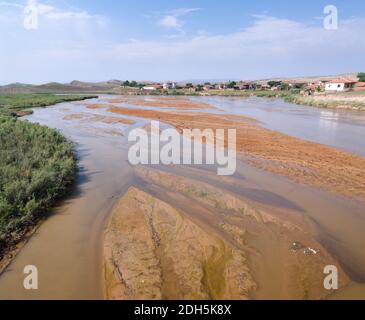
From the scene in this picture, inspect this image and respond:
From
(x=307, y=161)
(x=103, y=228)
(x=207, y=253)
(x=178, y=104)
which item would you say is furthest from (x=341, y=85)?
(x=103, y=228)

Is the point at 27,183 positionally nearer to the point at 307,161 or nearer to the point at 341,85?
the point at 307,161

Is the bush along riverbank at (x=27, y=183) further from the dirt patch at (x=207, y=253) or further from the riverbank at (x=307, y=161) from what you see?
the riverbank at (x=307, y=161)

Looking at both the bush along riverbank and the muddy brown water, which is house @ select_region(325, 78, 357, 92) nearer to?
the muddy brown water

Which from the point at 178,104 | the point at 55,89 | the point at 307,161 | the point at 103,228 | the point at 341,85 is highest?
the point at 55,89

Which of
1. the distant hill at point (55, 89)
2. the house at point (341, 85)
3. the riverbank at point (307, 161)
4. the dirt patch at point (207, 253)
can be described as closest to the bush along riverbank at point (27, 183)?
the dirt patch at point (207, 253)
